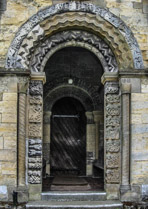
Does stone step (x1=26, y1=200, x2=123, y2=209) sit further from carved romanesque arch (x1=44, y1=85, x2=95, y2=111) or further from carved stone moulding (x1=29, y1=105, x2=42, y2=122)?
carved romanesque arch (x1=44, y1=85, x2=95, y2=111)

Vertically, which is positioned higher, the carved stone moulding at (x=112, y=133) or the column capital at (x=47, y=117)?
the column capital at (x=47, y=117)

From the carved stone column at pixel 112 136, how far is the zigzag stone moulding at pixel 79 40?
30cm

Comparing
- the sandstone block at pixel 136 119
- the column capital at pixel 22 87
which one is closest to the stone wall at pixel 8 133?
the column capital at pixel 22 87

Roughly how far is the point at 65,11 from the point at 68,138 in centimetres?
533

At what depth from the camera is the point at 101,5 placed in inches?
281

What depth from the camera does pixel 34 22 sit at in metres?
7.00

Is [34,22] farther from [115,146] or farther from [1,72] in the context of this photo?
[115,146]

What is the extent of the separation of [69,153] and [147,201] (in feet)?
15.8

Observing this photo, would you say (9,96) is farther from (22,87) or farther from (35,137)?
(35,137)

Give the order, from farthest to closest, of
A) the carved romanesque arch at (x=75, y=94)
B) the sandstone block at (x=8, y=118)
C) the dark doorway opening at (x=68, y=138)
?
the dark doorway opening at (x=68, y=138) → the carved romanesque arch at (x=75, y=94) → the sandstone block at (x=8, y=118)

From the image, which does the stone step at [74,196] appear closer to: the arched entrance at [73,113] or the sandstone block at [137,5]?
the arched entrance at [73,113]

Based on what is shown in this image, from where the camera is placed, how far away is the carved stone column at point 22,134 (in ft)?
22.2

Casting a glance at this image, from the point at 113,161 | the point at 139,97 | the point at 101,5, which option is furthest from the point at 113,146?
the point at 101,5

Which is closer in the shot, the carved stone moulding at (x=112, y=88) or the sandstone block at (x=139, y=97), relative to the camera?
the sandstone block at (x=139, y=97)
